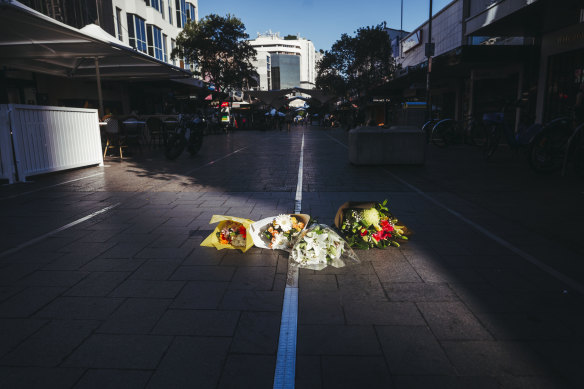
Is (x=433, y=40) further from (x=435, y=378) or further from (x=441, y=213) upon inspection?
(x=435, y=378)

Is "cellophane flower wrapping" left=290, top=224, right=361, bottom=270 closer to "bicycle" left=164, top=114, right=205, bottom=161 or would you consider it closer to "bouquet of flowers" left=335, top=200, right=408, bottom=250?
"bouquet of flowers" left=335, top=200, right=408, bottom=250

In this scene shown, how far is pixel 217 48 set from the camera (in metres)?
33.2

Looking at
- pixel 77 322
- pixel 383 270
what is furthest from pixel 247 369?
pixel 383 270

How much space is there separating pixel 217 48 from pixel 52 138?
87.9 feet

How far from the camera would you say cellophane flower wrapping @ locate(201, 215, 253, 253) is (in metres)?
3.80

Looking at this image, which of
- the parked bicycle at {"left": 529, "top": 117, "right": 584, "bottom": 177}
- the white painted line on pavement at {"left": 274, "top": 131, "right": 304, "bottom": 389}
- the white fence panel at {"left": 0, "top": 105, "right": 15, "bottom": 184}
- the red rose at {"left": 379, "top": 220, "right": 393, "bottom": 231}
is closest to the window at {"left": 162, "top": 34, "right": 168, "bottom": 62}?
the white fence panel at {"left": 0, "top": 105, "right": 15, "bottom": 184}

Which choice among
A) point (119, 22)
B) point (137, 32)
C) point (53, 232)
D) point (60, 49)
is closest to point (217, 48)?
point (137, 32)

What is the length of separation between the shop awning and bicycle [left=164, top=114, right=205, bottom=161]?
7.68 ft

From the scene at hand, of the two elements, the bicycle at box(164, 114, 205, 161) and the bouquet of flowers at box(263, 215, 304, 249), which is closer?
the bouquet of flowers at box(263, 215, 304, 249)

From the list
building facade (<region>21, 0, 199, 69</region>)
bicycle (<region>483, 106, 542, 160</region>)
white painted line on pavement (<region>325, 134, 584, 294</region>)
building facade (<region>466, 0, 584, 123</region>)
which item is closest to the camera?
white painted line on pavement (<region>325, 134, 584, 294</region>)

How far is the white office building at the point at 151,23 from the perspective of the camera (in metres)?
26.2

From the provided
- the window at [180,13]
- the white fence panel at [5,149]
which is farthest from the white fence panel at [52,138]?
the window at [180,13]

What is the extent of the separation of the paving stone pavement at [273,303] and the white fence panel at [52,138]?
2.86m

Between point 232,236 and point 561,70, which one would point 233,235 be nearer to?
point 232,236
